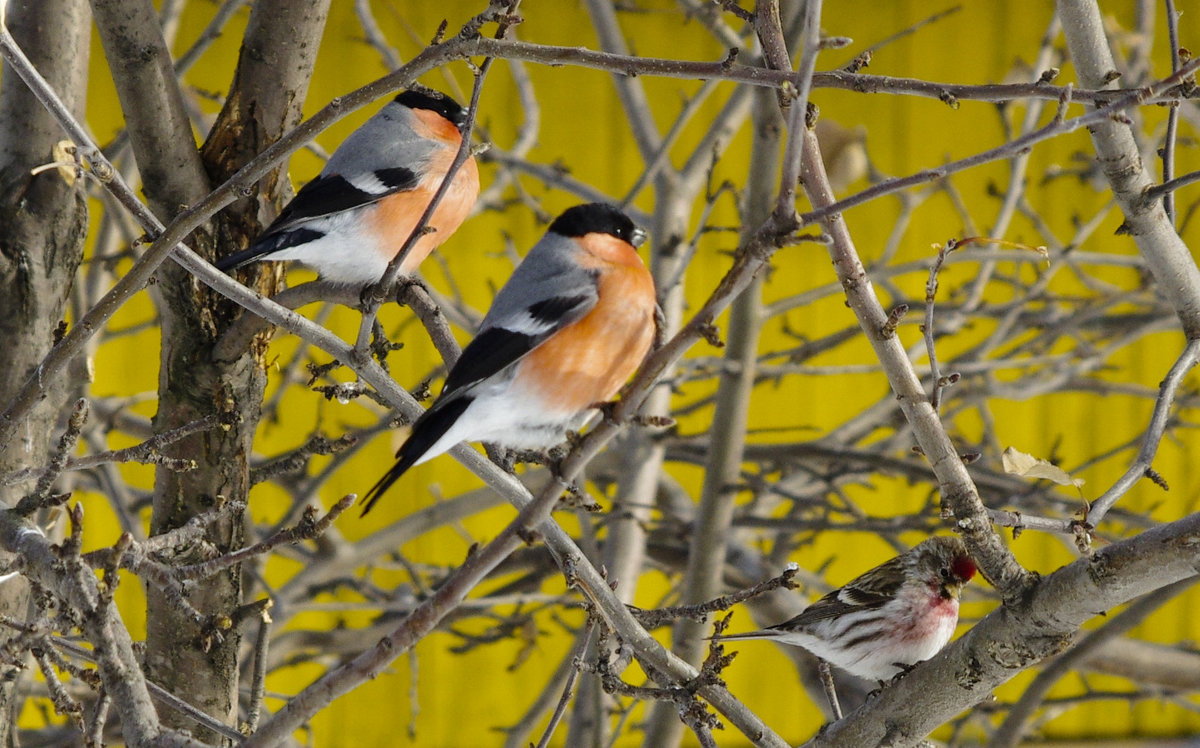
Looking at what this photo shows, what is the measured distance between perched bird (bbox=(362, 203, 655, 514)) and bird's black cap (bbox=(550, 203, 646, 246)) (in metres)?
0.14

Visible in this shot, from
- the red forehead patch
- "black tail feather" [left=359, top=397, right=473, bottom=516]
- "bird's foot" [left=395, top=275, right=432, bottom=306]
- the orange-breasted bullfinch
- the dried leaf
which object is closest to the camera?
the dried leaf

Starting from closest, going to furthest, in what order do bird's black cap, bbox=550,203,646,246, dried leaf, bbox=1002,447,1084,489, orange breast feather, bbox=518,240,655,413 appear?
dried leaf, bbox=1002,447,1084,489
orange breast feather, bbox=518,240,655,413
bird's black cap, bbox=550,203,646,246

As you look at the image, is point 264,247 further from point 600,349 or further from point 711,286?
point 711,286

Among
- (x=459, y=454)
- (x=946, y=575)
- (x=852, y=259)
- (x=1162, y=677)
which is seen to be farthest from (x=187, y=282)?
(x=1162, y=677)

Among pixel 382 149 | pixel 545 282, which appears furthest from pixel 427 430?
pixel 382 149

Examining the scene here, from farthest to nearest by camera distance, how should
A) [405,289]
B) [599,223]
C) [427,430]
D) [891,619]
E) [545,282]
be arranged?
[891,619], [405,289], [599,223], [545,282], [427,430]

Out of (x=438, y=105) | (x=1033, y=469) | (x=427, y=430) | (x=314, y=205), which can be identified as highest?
(x=438, y=105)

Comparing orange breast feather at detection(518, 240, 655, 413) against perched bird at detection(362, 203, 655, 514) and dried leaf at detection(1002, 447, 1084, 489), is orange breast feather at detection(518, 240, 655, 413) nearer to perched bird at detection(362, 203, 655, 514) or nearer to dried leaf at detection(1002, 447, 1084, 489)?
perched bird at detection(362, 203, 655, 514)

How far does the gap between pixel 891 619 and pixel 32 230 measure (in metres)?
1.88

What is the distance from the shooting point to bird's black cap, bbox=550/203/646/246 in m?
1.74

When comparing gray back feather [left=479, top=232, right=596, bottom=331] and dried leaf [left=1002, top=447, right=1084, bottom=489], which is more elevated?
gray back feather [left=479, top=232, right=596, bottom=331]

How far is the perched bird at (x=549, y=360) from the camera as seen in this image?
1498mm

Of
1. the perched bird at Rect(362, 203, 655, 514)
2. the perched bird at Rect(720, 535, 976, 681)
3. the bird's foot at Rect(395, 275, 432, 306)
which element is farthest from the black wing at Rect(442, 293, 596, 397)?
the perched bird at Rect(720, 535, 976, 681)

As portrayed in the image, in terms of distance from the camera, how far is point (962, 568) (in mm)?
2428
